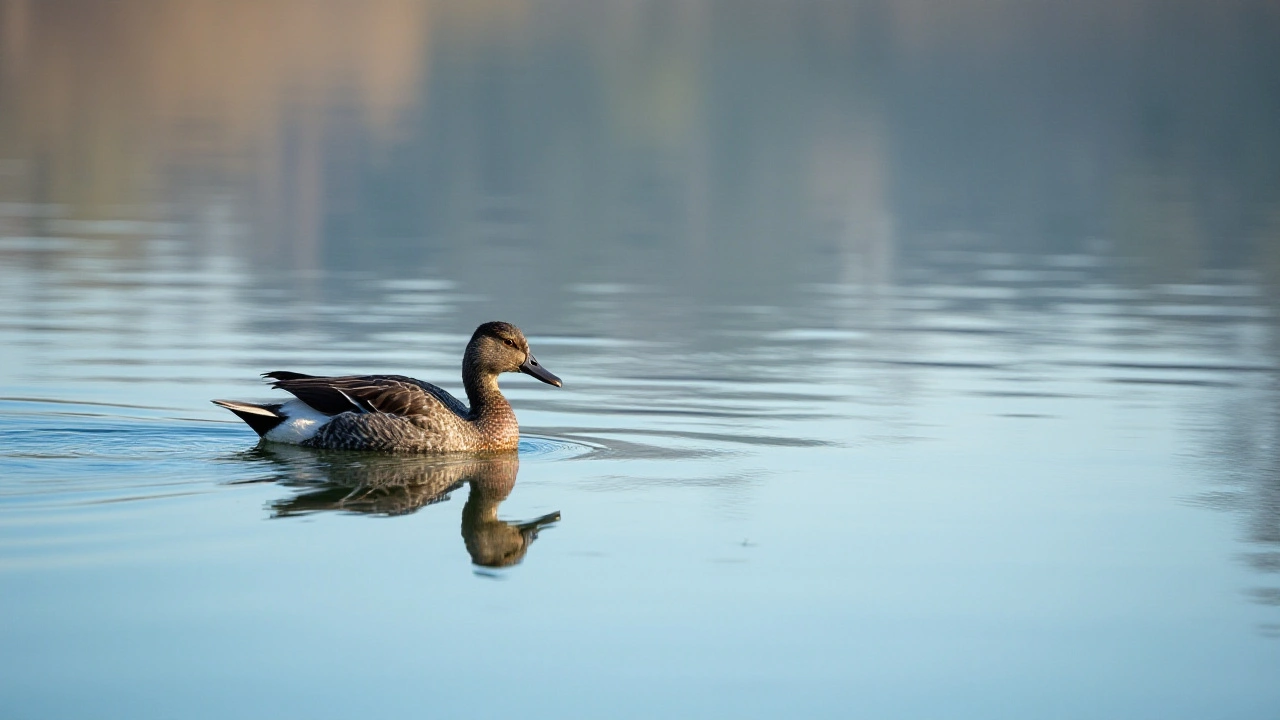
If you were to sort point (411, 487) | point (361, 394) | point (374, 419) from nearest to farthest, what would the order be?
1. point (411, 487)
2. point (374, 419)
3. point (361, 394)

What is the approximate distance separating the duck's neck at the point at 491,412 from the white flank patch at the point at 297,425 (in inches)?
41.0

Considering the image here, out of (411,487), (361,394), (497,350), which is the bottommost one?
(411,487)

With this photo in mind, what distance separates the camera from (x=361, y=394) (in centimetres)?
1263

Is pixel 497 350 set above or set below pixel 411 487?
above

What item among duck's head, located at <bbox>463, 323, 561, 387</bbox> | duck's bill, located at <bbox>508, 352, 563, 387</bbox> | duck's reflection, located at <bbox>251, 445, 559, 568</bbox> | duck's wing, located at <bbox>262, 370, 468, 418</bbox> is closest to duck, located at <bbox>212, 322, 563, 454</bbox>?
duck's wing, located at <bbox>262, 370, 468, 418</bbox>

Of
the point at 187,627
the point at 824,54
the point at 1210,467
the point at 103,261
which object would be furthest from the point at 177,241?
the point at 824,54

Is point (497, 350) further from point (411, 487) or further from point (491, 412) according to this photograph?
point (411, 487)

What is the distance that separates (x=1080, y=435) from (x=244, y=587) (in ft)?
22.5

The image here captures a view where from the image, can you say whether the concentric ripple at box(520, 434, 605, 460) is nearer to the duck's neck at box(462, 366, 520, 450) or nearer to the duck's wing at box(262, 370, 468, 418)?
the duck's neck at box(462, 366, 520, 450)

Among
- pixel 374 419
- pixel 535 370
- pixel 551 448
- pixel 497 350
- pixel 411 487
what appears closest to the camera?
pixel 411 487

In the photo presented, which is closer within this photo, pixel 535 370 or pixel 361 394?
pixel 361 394

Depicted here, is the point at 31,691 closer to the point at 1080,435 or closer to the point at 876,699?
the point at 876,699

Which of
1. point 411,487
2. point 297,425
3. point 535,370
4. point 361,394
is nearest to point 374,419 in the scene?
point 361,394

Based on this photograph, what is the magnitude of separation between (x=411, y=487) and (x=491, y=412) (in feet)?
5.07
